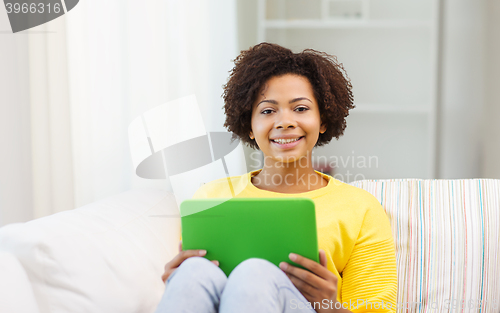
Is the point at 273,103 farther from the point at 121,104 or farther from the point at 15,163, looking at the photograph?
the point at 15,163

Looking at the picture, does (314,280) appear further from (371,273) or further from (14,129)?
(14,129)

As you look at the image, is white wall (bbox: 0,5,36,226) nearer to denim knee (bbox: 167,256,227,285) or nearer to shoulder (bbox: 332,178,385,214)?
denim knee (bbox: 167,256,227,285)

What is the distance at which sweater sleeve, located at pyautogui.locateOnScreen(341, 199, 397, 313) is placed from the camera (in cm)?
94

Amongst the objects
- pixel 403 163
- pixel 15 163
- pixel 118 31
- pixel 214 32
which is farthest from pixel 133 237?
pixel 403 163

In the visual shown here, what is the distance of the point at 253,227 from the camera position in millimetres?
779

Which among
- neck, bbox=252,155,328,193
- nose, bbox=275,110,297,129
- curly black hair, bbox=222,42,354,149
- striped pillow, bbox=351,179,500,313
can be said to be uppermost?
curly black hair, bbox=222,42,354,149

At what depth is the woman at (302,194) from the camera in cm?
79

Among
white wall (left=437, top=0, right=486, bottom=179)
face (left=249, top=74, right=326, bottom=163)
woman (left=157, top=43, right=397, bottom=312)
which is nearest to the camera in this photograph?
woman (left=157, top=43, right=397, bottom=312)

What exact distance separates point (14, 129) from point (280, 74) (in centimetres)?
75

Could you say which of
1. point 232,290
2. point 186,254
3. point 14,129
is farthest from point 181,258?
point 14,129

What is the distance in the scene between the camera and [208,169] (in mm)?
1513

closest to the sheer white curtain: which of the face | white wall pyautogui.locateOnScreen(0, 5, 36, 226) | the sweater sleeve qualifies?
white wall pyautogui.locateOnScreen(0, 5, 36, 226)

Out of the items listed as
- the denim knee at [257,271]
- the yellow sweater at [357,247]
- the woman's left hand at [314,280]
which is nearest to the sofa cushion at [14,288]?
the denim knee at [257,271]

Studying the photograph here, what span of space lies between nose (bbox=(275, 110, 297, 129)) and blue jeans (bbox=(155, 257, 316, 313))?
372 millimetres
